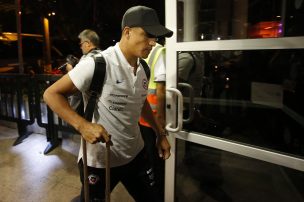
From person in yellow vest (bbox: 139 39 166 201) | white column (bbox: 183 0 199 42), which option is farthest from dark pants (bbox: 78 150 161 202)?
white column (bbox: 183 0 199 42)

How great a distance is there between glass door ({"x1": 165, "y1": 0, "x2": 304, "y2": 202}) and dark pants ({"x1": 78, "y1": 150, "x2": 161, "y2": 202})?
388mm

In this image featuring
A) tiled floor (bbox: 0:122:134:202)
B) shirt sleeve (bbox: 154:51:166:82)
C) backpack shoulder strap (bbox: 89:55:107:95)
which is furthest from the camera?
tiled floor (bbox: 0:122:134:202)

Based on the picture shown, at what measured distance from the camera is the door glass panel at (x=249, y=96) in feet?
6.37

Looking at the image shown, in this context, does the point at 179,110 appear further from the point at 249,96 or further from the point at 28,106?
the point at 28,106

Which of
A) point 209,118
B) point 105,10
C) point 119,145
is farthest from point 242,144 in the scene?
point 105,10

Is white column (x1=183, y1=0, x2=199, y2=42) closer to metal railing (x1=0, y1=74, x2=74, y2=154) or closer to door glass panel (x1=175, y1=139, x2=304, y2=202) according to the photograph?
door glass panel (x1=175, y1=139, x2=304, y2=202)

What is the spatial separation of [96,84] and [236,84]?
1199 millimetres

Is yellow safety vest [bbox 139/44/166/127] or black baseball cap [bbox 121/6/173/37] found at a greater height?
black baseball cap [bbox 121/6/173/37]

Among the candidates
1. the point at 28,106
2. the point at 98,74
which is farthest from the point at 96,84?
the point at 28,106

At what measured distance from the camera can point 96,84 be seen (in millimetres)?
1789

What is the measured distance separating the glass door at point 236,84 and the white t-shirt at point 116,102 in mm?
434

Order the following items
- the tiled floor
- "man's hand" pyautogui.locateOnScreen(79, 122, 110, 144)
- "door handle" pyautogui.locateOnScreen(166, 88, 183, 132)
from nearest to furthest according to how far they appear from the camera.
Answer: "man's hand" pyautogui.locateOnScreen(79, 122, 110, 144), "door handle" pyautogui.locateOnScreen(166, 88, 183, 132), the tiled floor

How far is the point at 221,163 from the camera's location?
3.38 m

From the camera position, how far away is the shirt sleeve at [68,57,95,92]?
172 centimetres
